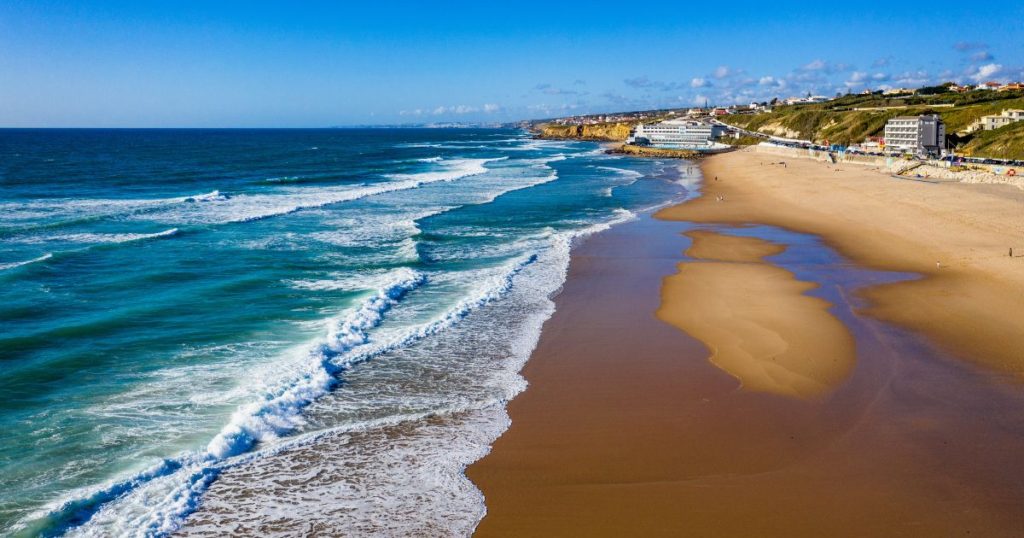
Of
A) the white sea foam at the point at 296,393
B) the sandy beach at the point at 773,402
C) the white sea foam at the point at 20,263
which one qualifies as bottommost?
the sandy beach at the point at 773,402

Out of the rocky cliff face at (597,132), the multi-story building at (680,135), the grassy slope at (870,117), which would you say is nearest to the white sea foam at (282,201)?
the grassy slope at (870,117)

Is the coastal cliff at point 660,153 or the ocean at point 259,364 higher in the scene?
the coastal cliff at point 660,153

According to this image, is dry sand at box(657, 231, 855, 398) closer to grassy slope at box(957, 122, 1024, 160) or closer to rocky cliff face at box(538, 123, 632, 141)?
grassy slope at box(957, 122, 1024, 160)

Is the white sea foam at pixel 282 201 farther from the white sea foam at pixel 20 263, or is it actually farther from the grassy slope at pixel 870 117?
the grassy slope at pixel 870 117

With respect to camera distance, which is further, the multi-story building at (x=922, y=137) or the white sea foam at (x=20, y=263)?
the multi-story building at (x=922, y=137)

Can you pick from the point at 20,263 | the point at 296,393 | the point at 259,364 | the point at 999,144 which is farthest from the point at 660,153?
the point at 296,393

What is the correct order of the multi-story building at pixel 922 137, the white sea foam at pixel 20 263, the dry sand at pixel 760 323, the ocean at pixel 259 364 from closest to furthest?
the ocean at pixel 259 364
the dry sand at pixel 760 323
the white sea foam at pixel 20 263
the multi-story building at pixel 922 137

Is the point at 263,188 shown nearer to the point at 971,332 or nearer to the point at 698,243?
the point at 698,243
